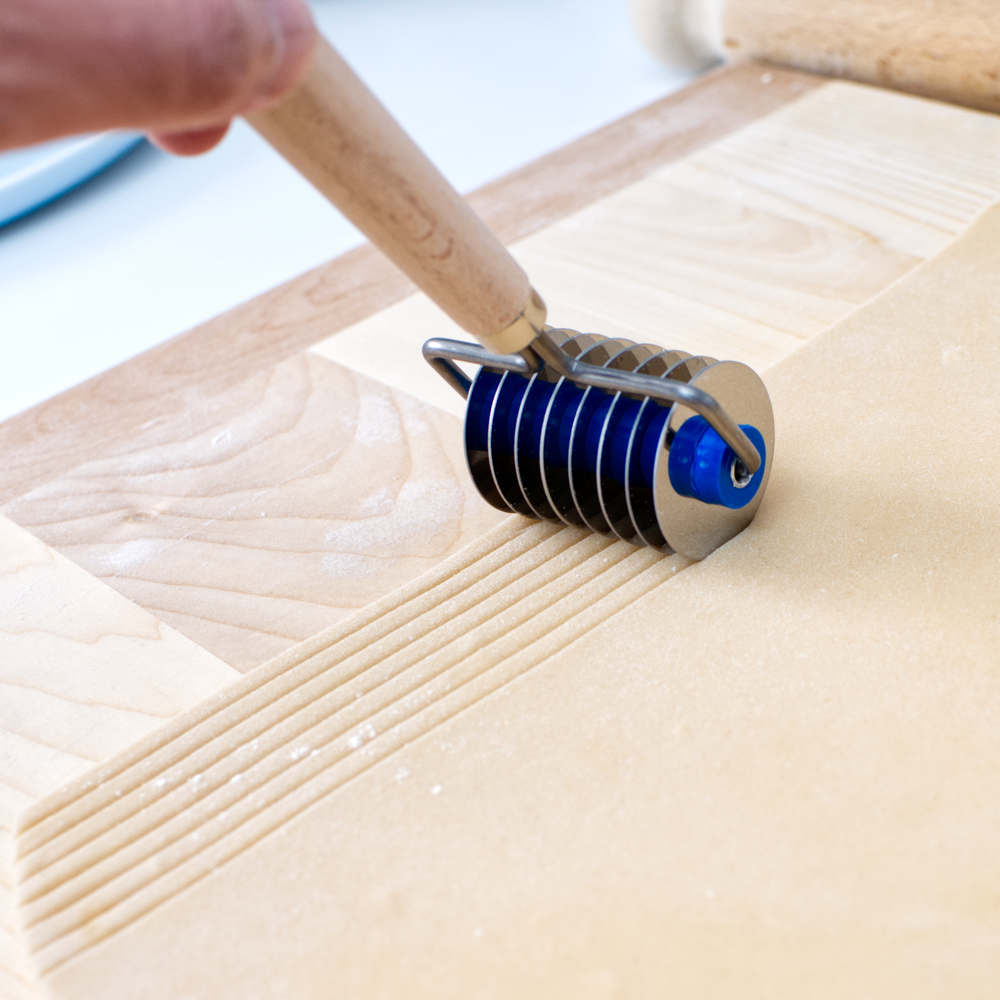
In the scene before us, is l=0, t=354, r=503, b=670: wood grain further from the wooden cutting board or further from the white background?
the white background

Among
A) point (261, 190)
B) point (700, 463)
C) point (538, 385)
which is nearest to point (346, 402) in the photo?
point (538, 385)

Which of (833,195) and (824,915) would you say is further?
(833,195)

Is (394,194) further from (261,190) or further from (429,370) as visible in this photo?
(261,190)

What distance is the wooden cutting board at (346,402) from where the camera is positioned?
0.88 meters

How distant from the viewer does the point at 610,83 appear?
198 cm

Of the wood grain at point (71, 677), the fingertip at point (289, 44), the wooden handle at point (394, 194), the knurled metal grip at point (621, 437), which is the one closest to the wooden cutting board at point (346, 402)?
the wood grain at point (71, 677)

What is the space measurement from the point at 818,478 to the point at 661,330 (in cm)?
28

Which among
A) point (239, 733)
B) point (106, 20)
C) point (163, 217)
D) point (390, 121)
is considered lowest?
point (239, 733)

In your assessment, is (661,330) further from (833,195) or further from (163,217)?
(163,217)

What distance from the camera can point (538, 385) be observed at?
845 millimetres

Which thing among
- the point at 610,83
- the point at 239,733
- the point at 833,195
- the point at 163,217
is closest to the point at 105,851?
the point at 239,733

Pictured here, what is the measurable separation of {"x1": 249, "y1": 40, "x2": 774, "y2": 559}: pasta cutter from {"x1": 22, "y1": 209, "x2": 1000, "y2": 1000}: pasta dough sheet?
0.06 m

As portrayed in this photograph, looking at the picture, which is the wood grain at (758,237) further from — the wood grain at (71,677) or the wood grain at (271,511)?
the wood grain at (71,677)

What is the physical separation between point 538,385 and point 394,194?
22 cm
